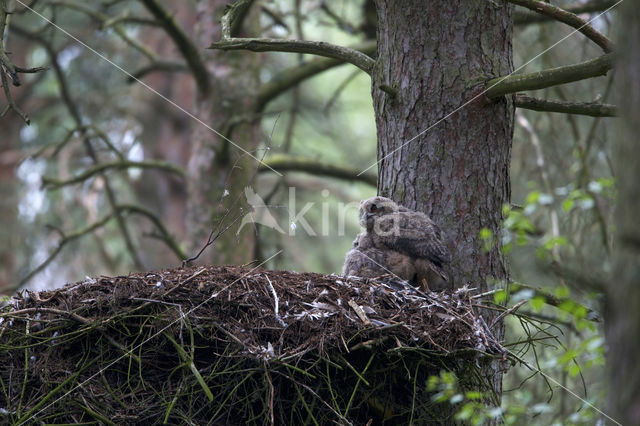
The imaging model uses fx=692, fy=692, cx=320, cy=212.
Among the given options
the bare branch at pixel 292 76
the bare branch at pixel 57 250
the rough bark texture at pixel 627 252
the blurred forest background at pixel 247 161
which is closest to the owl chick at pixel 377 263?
the blurred forest background at pixel 247 161

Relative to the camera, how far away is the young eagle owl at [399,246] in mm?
4176

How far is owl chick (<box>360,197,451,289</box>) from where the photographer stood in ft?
13.7

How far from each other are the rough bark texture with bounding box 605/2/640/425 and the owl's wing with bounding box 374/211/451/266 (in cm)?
247

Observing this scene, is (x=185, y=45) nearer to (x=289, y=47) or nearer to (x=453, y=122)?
(x=289, y=47)

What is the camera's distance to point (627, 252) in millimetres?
1604

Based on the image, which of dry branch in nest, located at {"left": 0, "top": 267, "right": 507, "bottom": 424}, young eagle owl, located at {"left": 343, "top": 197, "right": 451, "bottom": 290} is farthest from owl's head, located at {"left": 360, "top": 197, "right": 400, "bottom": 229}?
dry branch in nest, located at {"left": 0, "top": 267, "right": 507, "bottom": 424}

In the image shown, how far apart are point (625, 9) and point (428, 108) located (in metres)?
2.71

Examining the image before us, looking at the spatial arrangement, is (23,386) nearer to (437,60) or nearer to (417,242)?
(417,242)

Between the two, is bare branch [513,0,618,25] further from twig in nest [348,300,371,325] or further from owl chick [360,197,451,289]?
twig in nest [348,300,371,325]

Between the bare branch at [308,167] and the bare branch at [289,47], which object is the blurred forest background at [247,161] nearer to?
the bare branch at [308,167]

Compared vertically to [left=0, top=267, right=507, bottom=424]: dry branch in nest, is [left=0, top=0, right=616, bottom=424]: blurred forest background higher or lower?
higher

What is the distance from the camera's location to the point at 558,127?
7.96m

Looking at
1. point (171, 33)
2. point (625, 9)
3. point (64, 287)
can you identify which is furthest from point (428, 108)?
point (171, 33)

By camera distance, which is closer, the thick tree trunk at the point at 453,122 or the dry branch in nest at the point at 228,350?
the dry branch in nest at the point at 228,350
